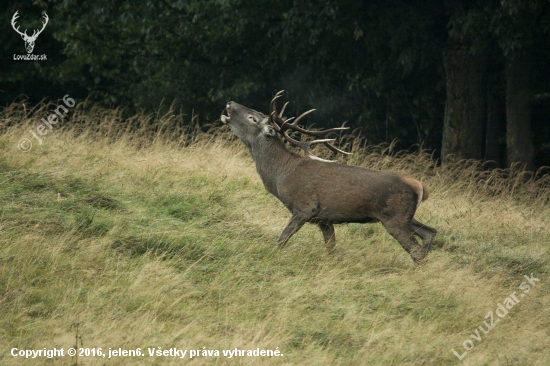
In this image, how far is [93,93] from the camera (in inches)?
750

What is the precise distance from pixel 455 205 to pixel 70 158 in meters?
5.14

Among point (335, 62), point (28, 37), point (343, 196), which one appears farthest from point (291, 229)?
point (28, 37)

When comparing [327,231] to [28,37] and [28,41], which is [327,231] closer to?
[28,37]

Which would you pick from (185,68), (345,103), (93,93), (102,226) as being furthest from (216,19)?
(102,226)

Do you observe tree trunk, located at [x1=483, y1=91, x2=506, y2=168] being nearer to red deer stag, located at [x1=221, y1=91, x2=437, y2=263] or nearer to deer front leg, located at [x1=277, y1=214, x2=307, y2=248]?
red deer stag, located at [x1=221, y1=91, x2=437, y2=263]

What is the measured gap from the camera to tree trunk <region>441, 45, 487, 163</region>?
1316cm

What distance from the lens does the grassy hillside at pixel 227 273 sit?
531 centimetres

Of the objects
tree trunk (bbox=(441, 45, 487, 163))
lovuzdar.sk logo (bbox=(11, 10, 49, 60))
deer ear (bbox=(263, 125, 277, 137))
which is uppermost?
deer ear (bbox=(263, 125, 277, 137))

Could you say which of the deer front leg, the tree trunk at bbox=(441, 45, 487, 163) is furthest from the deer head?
the deer front leg

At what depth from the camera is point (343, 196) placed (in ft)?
24.3

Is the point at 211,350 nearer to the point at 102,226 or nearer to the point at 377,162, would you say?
the point at 102,226

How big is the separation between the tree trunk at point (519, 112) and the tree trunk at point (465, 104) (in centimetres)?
56

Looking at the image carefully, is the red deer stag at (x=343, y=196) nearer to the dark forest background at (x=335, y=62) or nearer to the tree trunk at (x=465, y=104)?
the dark forest background at (x=335, y=62)

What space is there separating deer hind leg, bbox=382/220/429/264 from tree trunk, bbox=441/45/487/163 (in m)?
6.01
